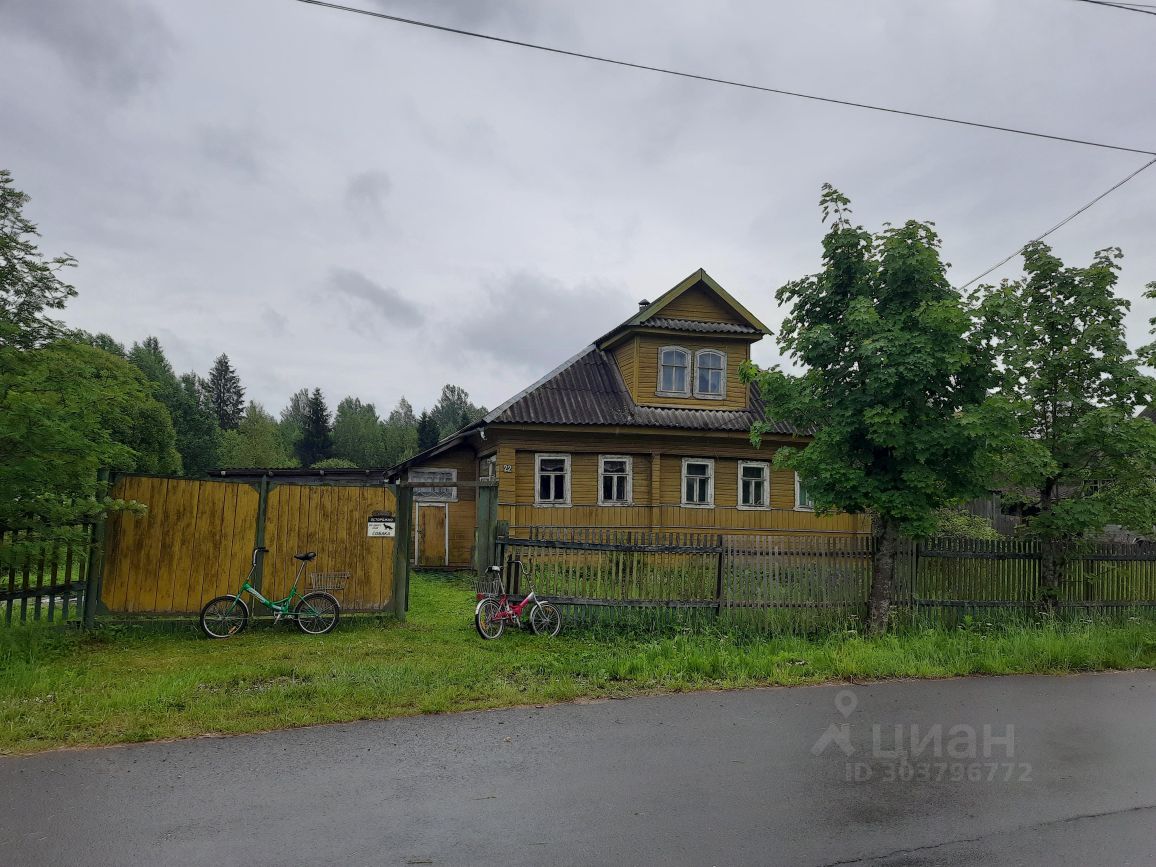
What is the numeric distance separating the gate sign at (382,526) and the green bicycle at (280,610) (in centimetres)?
95

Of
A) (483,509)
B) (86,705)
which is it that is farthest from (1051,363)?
(86,705)

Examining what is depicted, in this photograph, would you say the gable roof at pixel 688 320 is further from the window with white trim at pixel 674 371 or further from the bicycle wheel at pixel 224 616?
the bicycle wheel at pixel 224 616

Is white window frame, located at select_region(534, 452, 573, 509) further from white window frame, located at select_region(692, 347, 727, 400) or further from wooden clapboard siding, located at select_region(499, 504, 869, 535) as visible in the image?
white window frame, located at select_region(692, 347, 727, 400)

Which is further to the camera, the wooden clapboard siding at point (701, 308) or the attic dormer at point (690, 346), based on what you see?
the wooden clapboard siding at point (701, 308)

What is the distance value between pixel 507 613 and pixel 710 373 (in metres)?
14.0

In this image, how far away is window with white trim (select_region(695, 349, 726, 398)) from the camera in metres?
23.8

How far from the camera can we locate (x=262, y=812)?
5.16 m

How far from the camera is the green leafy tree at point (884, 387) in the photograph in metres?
11.3

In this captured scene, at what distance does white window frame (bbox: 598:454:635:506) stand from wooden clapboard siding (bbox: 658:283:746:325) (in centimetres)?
425

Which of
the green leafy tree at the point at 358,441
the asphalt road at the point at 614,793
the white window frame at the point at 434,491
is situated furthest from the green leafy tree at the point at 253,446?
the asphalt road at the point at 614,793

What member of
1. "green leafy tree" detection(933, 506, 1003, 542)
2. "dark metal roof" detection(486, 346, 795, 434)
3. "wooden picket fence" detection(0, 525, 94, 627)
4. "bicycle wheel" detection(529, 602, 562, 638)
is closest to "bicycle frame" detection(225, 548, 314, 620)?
"wooden picket fence" detection(0, 525, 94, 627)

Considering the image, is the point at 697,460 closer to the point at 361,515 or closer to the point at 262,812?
the point at 361,515

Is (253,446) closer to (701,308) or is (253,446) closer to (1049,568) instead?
(701,308)

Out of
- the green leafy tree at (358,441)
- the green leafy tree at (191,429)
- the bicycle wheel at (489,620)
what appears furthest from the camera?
the green leafy tree at (358,441)
